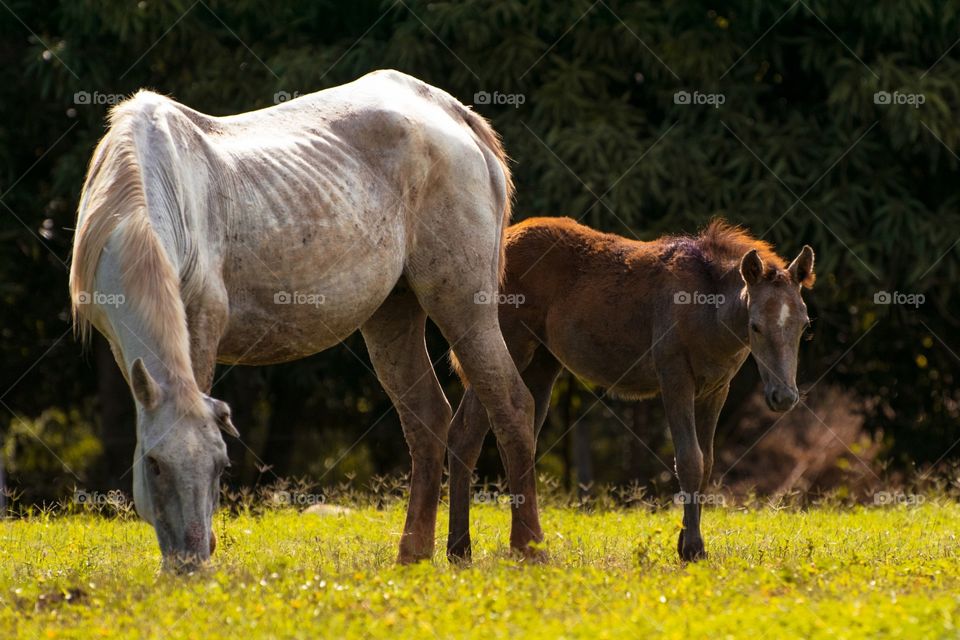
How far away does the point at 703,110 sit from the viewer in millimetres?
13141

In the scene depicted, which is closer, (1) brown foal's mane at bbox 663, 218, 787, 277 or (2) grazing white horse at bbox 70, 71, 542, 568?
(2) grazing white horse at bbox 70, 71, 542, 568

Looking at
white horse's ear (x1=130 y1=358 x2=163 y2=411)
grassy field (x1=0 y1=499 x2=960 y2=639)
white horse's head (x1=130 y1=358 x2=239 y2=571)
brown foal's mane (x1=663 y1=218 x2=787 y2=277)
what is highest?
brown foal's mane (x1=663 y1=218 x2=787 y2=277)

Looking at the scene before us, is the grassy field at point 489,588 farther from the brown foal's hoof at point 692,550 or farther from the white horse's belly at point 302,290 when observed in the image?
the white horse's belly at point 302,290

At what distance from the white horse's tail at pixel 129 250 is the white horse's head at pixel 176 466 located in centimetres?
17

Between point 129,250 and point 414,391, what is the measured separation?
278 centimetres

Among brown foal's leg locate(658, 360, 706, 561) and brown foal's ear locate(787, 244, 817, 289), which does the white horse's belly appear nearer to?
brown foal's leg locate(658, 360, 706, 561)

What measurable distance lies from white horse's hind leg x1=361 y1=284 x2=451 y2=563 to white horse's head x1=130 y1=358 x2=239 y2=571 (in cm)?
242

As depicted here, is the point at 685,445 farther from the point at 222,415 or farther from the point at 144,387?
the point at 144,387

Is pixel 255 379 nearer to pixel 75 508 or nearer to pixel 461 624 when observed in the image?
pixel 75 508

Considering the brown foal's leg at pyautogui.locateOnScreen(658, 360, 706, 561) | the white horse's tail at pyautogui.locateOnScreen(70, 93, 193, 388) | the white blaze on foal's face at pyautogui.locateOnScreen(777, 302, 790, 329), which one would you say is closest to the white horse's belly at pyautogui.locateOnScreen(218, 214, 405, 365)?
the white horse's tail at pyautogui.locateOnScreen(70, 93, 193, 388)

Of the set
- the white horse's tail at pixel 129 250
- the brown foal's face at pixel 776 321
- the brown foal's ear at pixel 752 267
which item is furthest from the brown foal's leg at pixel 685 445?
the white horse's tail at pixel 129 250

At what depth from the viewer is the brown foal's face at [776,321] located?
8414 millimetres

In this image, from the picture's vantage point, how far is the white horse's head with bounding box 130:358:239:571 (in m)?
6.00

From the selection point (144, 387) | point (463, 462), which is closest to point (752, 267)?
point (463, 462)
